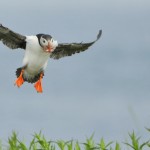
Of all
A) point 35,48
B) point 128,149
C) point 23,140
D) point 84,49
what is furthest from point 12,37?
point 128,149

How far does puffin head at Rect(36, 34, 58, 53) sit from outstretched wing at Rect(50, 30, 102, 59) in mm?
2112

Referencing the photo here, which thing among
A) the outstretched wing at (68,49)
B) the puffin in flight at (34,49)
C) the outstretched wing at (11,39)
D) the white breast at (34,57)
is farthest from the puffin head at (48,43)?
the outstretched wing at (68,49)

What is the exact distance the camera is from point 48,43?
11.1 metres

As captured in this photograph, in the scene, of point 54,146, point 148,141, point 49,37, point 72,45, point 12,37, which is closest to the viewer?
point 148,141

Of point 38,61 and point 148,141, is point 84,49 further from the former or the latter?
point 148,141

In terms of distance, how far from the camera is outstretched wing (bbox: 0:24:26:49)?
12.5 metres

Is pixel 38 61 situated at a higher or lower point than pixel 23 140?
higher

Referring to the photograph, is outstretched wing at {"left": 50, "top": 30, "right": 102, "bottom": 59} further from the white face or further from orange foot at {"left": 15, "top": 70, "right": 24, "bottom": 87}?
the white face

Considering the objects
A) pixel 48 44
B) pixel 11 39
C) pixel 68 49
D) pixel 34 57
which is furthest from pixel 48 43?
pixel 68 49

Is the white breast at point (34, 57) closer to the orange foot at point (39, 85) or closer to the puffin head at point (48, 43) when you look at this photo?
the puffin head at point (48, 43)

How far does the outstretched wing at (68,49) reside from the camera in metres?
13.6

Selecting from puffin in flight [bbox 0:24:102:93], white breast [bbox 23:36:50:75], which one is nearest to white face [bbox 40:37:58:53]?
puffin in flight [bbox 0:24:102:93]

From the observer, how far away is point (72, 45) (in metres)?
13.6

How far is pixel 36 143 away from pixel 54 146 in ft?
0.95
